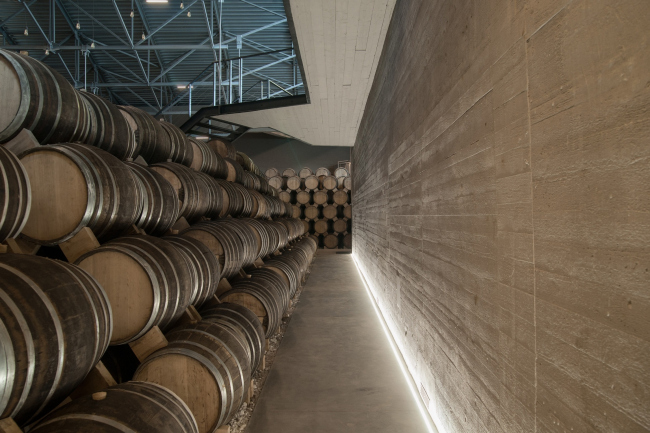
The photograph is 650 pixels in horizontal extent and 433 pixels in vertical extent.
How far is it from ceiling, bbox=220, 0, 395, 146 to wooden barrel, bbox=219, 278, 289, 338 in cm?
289

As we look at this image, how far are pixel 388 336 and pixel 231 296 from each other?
1.83 meters

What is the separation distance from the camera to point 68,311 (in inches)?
60.4

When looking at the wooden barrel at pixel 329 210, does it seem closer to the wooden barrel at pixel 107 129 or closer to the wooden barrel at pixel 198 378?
the wooden barrel at pixel 107 129

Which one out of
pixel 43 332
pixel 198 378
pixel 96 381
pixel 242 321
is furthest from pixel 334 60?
pixel 43 332

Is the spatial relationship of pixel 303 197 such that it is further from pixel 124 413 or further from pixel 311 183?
pixel 124 413

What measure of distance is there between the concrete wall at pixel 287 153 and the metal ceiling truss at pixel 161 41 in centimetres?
294

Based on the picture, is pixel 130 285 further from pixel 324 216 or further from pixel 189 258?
pixel 324 216

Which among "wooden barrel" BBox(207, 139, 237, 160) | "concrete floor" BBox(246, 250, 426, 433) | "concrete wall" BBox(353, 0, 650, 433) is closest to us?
"concrete wall" BBox(353, 0, 650, 433)

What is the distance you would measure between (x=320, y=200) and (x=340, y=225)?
1.17 metres

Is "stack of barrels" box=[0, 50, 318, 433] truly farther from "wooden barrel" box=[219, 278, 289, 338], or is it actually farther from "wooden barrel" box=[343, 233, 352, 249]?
"wooden barrel" box=[343, 233, 352, 249]

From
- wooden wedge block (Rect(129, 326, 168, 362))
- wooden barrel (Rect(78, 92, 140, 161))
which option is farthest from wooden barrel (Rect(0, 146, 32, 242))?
wooden barrel (Rect(78, 92, 140, 161))

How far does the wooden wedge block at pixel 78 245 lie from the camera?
7.53 feet

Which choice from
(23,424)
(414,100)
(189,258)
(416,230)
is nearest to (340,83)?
(414,100)

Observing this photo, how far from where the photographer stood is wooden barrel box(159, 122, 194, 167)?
4.04 metres
